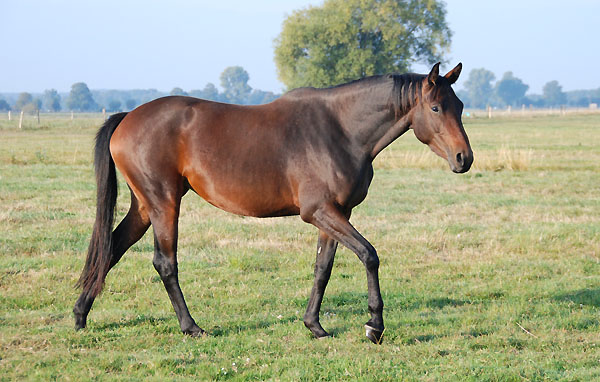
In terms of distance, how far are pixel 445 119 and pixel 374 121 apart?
64 centimetres

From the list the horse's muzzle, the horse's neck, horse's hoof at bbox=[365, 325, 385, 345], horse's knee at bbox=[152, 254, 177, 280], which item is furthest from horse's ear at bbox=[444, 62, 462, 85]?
horse's knee at bbox=[152, 254, 177, 280]

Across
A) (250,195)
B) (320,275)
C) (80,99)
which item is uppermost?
(80,99)

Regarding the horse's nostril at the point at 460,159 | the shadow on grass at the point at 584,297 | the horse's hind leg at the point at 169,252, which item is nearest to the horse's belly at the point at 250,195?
the horse's hind leg at the point at 169,252

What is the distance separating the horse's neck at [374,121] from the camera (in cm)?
599

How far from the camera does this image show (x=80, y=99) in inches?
6811

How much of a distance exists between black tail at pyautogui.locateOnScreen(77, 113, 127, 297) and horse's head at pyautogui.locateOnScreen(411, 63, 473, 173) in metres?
3.05

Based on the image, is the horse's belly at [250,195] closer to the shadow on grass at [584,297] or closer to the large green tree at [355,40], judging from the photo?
the shadow on grass at [584,297]

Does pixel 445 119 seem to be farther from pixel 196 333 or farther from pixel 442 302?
pixel 196 333

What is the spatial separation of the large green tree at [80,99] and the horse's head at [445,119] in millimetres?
176387

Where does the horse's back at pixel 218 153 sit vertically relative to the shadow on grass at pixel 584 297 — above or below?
above

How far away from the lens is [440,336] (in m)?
6.18

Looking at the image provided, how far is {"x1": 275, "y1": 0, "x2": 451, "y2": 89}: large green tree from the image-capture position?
62.3m

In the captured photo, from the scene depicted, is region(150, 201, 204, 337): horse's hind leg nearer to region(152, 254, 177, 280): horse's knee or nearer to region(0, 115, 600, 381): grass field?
region(152, 254, 177, 280): horse's knee

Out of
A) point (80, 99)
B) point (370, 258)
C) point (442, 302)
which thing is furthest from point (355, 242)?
point (80, 99)
